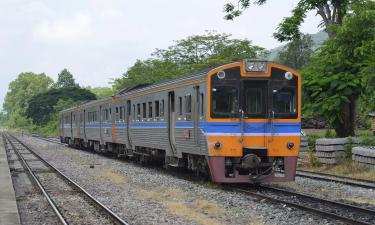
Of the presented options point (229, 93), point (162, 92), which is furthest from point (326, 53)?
point (229, 93)

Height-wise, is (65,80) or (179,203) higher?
(65,80)

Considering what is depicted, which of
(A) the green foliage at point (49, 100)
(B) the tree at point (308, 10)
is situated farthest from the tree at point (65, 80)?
(B) the tree at point (308, 10)

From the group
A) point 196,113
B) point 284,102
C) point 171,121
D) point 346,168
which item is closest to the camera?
point 284,102

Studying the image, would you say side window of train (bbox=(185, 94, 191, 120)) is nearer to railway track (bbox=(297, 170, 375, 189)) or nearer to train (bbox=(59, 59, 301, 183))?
train (bbox=(59, 59, 301, 183))

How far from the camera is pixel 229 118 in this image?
1413 centimetres

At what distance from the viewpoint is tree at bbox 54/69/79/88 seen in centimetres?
15450

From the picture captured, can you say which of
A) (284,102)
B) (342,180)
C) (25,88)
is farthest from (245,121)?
(25,88)

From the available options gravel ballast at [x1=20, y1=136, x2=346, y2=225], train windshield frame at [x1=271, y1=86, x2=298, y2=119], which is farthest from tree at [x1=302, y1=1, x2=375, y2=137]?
gravel ballast at [x1=20, y1=136, x2=346, y2=225]

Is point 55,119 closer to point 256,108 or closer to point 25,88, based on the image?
point 25,88

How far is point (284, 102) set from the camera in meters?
14.6

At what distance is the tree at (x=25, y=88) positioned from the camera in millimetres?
154750

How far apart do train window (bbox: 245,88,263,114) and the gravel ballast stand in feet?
6.96

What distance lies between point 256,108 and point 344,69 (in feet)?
26.3

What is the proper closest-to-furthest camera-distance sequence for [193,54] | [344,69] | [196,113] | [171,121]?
[196,113], [171,121], [344,69], [193,54]
